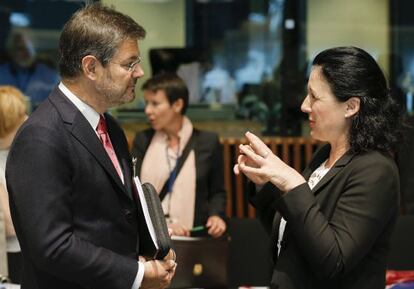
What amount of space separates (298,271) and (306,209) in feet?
0.83

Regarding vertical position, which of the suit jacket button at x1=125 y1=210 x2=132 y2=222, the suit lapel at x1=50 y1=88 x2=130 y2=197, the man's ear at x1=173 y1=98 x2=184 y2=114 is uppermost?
the suit lapel at x1=50 y1=88 x2=130 y2=197

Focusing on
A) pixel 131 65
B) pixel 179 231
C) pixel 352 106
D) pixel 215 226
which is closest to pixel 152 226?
pixel 131 65

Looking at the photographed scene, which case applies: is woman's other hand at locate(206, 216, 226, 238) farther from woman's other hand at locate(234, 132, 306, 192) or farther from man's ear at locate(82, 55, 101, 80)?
man's ear at locate(82, 55, 101, 80)

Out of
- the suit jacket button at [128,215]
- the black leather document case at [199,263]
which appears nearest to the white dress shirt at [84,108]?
the suit jacket button at [128,215]

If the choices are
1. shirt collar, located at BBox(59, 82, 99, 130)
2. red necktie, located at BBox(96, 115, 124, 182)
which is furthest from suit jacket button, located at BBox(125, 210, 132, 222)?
shirt collar, located at BBox(59, 82, 99, 130)

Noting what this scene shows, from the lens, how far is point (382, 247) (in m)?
2.56

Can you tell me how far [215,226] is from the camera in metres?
4.39

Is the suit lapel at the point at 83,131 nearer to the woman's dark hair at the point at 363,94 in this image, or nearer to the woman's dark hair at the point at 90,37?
the woman's dark hair at the point at 90,37

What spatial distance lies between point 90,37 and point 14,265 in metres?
2.01

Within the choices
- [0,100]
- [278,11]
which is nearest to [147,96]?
[0,100]

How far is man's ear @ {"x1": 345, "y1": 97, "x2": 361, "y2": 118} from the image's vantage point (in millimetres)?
2605

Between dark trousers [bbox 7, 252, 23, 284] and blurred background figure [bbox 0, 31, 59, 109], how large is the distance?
2.69 metres

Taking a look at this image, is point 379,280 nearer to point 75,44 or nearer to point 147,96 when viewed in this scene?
point 75,44

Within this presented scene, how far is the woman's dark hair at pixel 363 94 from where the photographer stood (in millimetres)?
2594
